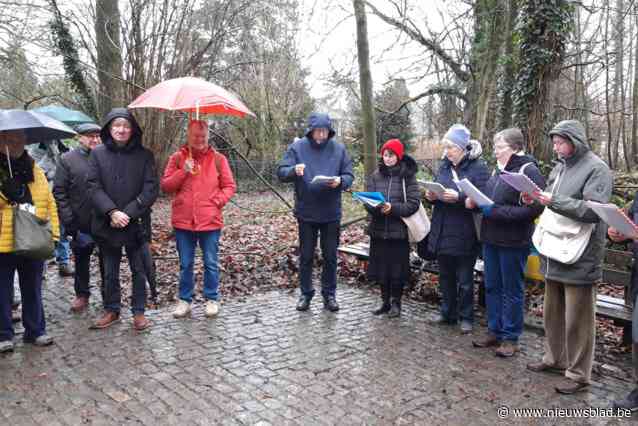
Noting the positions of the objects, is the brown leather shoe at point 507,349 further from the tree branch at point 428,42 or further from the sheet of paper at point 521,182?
the tree branch at point 428,42

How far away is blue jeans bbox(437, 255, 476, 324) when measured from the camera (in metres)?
5.23

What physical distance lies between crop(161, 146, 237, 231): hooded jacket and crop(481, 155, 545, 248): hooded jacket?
2675 mm

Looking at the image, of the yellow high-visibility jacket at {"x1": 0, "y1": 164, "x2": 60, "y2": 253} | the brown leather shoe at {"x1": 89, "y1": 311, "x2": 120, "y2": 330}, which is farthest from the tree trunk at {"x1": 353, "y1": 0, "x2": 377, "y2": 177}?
the yellow high-visibility jacket at {"x1": 0, "y1": 164, "x2": 60, "y2": 253}

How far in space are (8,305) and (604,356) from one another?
559 centimetres

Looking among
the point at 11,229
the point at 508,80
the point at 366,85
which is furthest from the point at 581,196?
the point at 508,80

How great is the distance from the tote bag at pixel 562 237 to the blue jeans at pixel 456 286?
1.14 metres

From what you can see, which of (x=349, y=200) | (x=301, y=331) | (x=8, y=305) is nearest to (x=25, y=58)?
(x=349, y=200)

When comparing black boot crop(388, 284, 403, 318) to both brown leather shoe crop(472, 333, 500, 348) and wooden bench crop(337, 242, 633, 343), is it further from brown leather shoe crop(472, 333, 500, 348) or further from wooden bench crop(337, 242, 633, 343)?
wooden bench crop(337, 242, 633, 343)

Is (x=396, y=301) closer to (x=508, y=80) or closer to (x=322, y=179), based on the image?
(x=322, y=179)

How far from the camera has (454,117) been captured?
1316 centimetres

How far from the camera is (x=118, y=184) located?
197 inches

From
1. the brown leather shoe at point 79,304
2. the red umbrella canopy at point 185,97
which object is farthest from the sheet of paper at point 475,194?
the brown leather shoe at point 79,304

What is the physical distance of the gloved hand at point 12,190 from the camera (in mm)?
4457

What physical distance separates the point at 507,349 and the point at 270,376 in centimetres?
217
